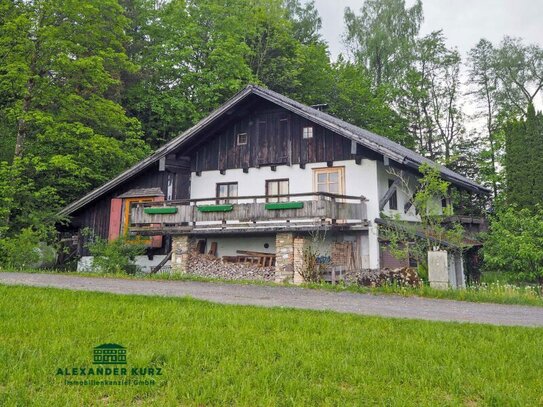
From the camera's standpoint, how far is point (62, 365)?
491cm

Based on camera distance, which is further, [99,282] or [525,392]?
[99,282]

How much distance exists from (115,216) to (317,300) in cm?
1379

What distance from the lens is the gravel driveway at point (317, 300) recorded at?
8.99 metres

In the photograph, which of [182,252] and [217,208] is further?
[182,252]

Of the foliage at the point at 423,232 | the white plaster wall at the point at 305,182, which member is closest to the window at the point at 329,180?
the white plaster wall at the point at 305,182

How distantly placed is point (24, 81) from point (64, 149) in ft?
10.8

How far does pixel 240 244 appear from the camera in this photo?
64.0ft

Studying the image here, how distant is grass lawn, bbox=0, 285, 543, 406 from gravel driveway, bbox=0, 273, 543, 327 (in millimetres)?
1291

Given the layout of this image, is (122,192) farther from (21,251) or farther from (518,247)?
(518,247)

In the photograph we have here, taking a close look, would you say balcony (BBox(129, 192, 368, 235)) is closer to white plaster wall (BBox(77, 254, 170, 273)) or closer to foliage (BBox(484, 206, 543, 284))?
white plaster wall (BBox(77, 254, 170, 273))

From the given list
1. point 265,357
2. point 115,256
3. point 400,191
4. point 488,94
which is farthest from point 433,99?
point 265,357

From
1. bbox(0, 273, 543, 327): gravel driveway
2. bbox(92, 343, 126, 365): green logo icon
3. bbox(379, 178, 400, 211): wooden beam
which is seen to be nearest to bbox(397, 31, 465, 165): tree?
bbox(379, 178, 400, 211): wooden beam

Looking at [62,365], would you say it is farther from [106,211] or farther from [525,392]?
[106,211]

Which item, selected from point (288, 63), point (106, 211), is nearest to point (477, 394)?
point (106, 211)
